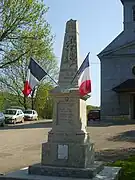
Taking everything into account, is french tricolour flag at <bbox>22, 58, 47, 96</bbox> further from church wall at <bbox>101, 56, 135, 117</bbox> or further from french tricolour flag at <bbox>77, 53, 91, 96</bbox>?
church wall at <bbox>101, 56, 135, 117</bbox>

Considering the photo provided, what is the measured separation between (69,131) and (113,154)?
610 centimetres

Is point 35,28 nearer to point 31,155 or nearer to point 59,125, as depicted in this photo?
point 31,155

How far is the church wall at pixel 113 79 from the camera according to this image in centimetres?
4003

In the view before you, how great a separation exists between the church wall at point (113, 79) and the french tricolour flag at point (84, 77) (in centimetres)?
3149

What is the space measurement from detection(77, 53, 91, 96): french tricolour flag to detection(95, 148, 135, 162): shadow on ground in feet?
15.4

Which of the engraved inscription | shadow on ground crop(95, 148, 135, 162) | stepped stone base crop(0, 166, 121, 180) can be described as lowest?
shadow on ground crop(95, 148, 135, 162)

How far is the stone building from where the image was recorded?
129 ft

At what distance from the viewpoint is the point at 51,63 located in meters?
53.6

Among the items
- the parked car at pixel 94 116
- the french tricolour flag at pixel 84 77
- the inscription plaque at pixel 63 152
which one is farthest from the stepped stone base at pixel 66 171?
the parked car at pixel 94 116

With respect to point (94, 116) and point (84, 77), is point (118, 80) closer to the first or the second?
point (94, 116)

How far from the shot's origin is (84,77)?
857 centimetres

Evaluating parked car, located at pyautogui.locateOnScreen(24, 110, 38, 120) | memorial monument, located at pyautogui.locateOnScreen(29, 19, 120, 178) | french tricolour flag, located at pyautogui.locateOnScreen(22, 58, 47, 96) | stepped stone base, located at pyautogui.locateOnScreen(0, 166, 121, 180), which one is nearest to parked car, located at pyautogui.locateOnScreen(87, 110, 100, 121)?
parked car, located at pyautogui.locateOnScreen(24, 110, 38, 120)

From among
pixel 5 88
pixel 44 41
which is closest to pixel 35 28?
pixel 44 41

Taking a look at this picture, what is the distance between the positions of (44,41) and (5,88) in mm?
25115
